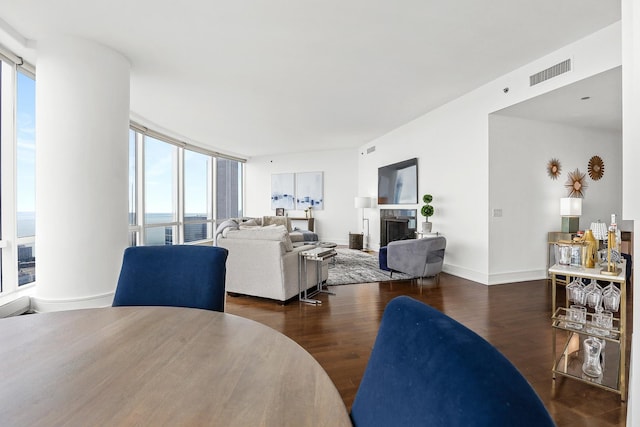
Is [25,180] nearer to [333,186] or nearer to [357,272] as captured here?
[357,272]

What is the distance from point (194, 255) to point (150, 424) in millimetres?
913

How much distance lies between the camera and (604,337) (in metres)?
1.82

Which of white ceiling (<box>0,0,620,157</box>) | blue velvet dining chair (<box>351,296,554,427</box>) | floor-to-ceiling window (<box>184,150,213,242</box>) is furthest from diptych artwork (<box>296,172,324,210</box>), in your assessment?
blue velvet dining chair (<box>351,296,554,427</box>)

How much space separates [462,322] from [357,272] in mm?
2232

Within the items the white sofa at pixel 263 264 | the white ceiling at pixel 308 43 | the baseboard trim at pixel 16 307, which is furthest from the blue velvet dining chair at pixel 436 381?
the baseboard trim at pixel 16 307

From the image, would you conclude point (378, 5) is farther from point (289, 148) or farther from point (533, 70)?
point (289, 148)

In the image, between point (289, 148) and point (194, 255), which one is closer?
point (194, 255)

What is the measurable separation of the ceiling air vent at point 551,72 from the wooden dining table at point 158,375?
4.21 m

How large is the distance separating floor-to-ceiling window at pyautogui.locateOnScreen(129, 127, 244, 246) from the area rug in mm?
3768

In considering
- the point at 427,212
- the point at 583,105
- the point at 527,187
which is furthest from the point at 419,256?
the point at 583,105

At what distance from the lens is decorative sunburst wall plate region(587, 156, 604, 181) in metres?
5.07

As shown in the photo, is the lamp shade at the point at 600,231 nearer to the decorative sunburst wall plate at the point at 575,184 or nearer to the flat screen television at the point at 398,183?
the decorative sunburst wall plate at the point at 575,184

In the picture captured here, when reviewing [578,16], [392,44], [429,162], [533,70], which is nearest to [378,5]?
[392,44]

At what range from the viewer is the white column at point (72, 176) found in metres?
2.98
